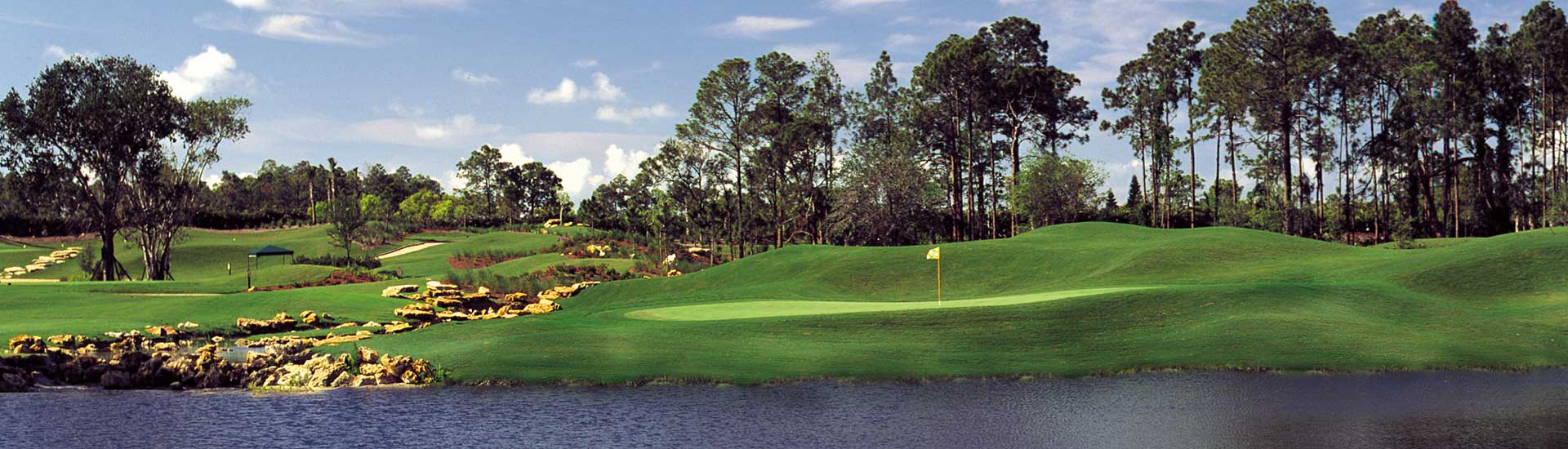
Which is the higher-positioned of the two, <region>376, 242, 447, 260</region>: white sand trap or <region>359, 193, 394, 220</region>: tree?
<region>359, 193, 394, 220</region>: tree

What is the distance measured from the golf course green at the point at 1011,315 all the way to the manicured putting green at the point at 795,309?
0.23m

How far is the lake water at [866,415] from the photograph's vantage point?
19.2 meters

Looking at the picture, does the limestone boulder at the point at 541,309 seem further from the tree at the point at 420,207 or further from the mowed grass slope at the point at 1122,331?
the tree at the point at 420,207

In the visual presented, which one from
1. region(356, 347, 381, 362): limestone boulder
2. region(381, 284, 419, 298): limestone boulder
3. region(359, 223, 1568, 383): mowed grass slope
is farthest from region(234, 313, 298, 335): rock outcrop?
region(356, 347, 381, 362): limestone boulder

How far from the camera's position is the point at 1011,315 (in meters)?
31.3

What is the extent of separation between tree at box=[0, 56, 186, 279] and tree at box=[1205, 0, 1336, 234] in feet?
271

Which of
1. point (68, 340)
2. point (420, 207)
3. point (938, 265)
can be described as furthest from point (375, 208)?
point (938, 265)

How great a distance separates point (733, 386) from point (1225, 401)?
34.5ft

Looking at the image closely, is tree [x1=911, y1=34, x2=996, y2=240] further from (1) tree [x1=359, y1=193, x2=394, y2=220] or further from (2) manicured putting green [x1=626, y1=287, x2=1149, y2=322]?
(1) tree [x1=359, y1=193, x2=394, y2=220]

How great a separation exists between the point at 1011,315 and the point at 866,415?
11066 mm

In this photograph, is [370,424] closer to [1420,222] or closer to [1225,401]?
[1225,401]

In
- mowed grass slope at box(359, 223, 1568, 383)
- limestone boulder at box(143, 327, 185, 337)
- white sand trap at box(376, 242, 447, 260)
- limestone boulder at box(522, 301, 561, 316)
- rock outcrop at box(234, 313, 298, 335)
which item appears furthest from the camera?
white sand trap at box(376, 242, 447, 260)

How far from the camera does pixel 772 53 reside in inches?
3900

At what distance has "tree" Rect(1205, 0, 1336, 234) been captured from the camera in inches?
3334
